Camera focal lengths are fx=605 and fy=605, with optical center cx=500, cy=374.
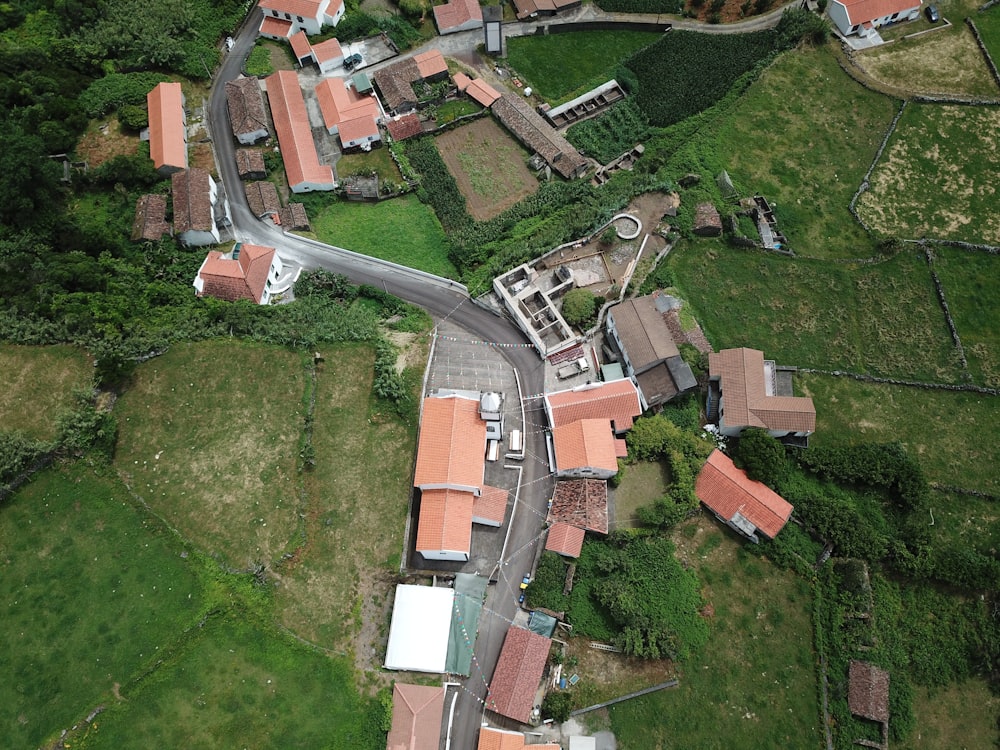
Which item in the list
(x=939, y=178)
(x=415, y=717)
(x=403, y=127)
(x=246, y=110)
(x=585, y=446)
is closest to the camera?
(x=415, y=717)

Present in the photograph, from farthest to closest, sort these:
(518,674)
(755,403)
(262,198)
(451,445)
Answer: (262,198)
(755,403)
(451,445)
(518,674)

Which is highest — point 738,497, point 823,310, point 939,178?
point 939,178

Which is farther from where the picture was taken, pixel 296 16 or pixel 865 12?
pixel 865 12

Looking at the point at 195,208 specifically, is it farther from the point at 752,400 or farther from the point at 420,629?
the point at 752,400

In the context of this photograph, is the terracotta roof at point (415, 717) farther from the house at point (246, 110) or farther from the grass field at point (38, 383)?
the house at point (246, 110)

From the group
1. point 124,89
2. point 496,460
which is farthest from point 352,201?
point 496,460

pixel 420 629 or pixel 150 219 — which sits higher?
pixel 150 219

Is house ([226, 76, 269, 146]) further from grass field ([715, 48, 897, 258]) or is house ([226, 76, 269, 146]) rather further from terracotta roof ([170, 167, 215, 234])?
grass field ([715, 48, 897, 258])

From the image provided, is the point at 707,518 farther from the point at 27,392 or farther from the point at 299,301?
the point at 27,392

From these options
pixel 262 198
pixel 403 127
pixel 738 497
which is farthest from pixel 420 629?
pixel 403 127
